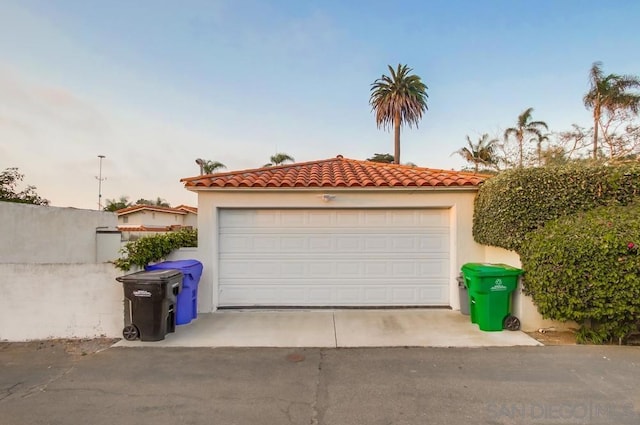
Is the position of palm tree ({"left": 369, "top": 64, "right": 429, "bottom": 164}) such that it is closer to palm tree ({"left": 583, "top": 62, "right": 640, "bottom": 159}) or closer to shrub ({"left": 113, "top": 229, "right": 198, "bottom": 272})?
palm tree ({"left": 583, "top": 62, "right": 640, "bottom": 159})

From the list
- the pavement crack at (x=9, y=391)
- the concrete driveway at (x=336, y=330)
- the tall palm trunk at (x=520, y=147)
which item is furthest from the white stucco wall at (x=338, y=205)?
the tall palm trunk at (x=520, y=147)

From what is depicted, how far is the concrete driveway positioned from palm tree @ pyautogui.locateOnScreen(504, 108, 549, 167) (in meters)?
18.9

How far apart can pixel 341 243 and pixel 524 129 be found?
69.2 ft

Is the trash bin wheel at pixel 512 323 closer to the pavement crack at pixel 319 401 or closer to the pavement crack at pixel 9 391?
the pavement crack at pixel 319 401

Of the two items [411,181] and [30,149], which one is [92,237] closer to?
[30,149]

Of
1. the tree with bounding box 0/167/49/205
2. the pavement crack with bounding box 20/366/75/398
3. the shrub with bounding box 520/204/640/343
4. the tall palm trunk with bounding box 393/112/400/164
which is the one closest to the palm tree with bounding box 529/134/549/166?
the tall palm trunk with bounding box 393/112/400/164

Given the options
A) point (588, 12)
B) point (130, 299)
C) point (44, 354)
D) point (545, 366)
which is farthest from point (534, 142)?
point (44, 354)

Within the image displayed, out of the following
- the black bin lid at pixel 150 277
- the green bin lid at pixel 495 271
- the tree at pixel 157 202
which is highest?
the tree at pixel 157 202

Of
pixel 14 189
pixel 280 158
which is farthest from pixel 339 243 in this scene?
pixel 280 158

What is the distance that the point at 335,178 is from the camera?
7484mm

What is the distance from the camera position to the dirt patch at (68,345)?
4879mm

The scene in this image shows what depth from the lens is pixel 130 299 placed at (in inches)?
201

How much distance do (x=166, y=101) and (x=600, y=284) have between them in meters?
12.7

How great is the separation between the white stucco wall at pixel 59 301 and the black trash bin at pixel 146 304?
0.38 m
